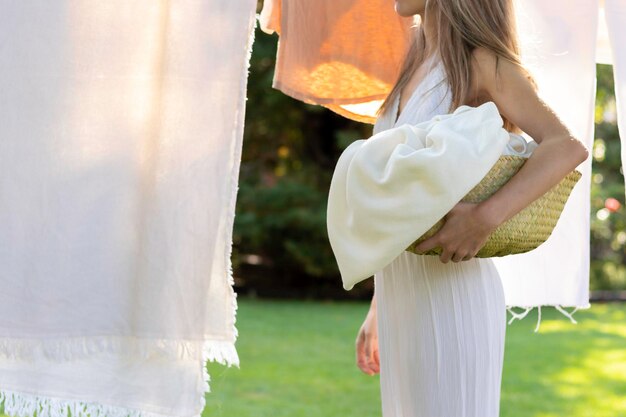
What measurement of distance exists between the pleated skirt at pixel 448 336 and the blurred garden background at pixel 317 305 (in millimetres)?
3116

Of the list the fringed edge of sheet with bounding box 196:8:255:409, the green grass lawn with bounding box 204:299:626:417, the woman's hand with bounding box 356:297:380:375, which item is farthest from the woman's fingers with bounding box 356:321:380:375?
the green grass lawn with bounding box 204:299:626:417

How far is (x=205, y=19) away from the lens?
1.70 meters

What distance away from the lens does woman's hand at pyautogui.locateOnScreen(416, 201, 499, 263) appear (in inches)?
64.0

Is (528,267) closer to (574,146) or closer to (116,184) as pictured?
(574,146)

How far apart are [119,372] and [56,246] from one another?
25cm

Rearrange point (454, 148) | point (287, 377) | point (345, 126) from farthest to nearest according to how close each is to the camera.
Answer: point (345, 126) < point (287, 377) < point (454, 148)

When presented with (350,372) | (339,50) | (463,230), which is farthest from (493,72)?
(350,372)

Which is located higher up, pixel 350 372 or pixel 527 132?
pixel 527 132

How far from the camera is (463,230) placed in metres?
1.63

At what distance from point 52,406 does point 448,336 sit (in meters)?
0.71

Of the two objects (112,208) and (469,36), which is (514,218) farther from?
(112,208)

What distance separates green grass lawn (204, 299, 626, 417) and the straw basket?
93.7 inches

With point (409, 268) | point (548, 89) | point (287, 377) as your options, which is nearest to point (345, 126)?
point (287, 377)

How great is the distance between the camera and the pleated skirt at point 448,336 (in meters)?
1.75
